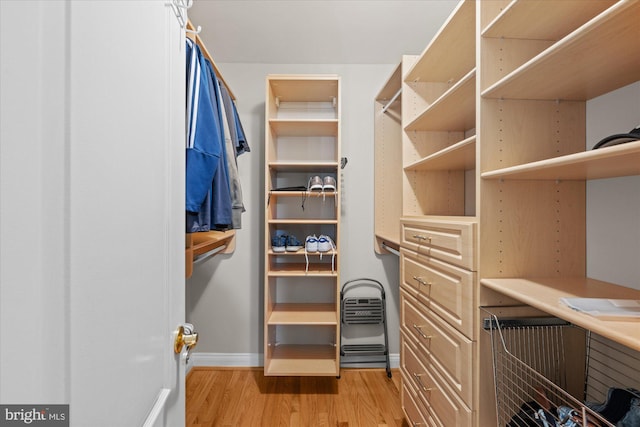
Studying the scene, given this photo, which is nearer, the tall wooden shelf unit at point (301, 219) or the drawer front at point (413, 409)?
the drawer front at point (413, 409)

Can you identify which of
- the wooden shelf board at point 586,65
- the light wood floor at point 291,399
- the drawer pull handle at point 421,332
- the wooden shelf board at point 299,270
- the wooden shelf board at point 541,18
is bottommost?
the light wood floor at point 291,399

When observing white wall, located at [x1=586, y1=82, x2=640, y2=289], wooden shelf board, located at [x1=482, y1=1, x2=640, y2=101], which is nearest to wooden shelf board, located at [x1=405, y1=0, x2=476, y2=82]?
wooden shelf board, located at [x1=482, y1=1, x2=640, y2=101]

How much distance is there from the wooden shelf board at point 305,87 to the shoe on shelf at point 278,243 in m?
1.07

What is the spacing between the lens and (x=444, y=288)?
50.6 inches

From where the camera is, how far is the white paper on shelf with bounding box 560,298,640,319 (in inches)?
28.4

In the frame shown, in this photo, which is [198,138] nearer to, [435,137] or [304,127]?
[304,127]

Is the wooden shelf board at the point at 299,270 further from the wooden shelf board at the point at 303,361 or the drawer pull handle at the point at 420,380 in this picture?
the drawer pull handle at the point at 420,380

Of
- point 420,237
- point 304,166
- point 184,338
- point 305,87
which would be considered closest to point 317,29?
point 305,87

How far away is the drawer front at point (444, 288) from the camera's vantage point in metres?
1.13

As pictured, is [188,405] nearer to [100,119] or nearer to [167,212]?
[167,212]

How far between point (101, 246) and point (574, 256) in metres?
1.40

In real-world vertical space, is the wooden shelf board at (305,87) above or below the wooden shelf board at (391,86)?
below

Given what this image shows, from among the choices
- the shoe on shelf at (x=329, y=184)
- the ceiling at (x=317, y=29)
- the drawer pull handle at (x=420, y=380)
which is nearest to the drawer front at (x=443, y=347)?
the drawer pull handle at (x=420, y=380)

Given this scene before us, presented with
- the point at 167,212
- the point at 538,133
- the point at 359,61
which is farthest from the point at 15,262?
the point at 359,61
